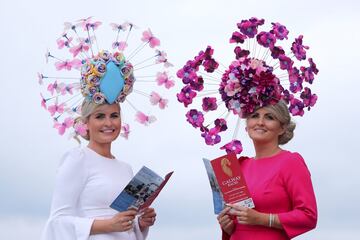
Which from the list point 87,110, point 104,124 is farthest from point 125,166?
point 87,110

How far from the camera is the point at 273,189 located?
5.42 m

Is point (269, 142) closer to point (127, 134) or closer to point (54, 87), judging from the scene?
point (127, 134)

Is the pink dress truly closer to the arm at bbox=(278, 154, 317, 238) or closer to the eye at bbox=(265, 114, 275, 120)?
the arm at bbox=(278, 154, 317, 238)

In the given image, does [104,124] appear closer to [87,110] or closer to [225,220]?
[87,110]

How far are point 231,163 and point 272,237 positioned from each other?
607 mm

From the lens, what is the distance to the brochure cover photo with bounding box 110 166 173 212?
209 inches

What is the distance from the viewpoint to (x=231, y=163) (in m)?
5.42

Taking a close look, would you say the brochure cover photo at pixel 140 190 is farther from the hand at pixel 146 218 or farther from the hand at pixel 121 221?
the hand at pixel 146 218

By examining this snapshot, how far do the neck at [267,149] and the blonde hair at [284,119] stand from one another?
0.30 ft

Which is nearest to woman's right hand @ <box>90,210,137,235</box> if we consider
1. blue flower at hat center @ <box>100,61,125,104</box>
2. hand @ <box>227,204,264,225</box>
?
hand @ <box>227,204,264,225</box>

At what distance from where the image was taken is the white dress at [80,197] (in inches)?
219

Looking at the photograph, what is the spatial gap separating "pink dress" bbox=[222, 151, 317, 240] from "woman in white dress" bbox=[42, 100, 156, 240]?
0.87 metres

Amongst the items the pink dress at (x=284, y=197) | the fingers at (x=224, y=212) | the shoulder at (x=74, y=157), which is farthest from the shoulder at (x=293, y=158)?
the shoulder at (x=74, y=157)

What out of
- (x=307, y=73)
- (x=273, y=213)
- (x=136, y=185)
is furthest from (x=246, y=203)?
(x=307, y=73)
